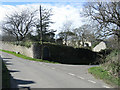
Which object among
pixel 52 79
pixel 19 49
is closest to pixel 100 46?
pixel 19 49

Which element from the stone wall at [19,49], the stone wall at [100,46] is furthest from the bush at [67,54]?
the stone wall at [100,46]

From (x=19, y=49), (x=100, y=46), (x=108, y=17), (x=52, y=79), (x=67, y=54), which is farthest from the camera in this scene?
(x=100, y=46)

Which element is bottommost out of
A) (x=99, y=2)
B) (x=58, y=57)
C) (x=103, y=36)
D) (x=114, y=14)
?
(x=58, y=57)

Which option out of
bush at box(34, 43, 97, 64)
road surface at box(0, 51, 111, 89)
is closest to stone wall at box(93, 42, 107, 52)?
bush at box(34, 43, 97, 64)

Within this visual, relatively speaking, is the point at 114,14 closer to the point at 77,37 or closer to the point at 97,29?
the point at 97,29

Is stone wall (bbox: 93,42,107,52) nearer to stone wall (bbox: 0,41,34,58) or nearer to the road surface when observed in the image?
stone wall (bbox: 0,41,34,58)

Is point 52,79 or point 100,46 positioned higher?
point 100,46

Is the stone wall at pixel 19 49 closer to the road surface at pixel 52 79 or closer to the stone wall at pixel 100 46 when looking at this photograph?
the road surface at pixel 52 79

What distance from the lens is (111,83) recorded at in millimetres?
8906

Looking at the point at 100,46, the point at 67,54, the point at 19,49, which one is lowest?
the point at 67,54

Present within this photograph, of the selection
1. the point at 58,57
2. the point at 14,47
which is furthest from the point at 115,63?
the point at 14,47

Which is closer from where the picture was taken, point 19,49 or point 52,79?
point 52,79

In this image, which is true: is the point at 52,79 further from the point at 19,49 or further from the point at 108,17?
the point at 19,49

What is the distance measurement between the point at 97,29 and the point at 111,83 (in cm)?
1458
